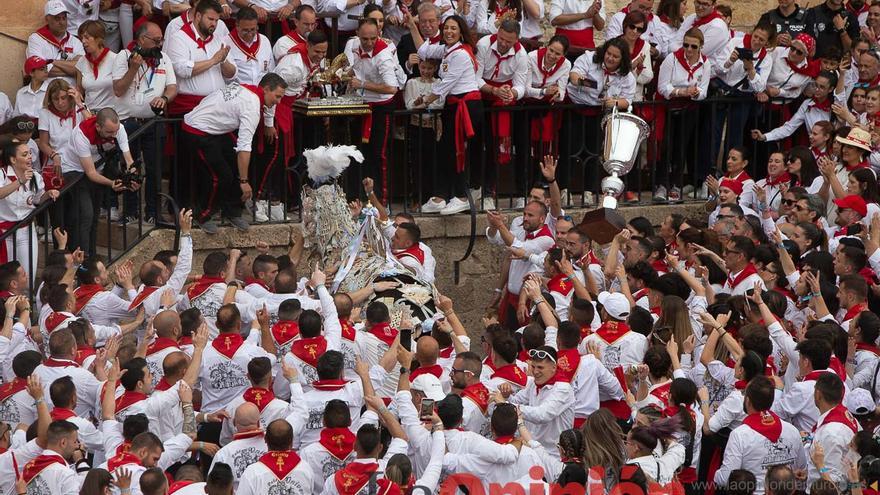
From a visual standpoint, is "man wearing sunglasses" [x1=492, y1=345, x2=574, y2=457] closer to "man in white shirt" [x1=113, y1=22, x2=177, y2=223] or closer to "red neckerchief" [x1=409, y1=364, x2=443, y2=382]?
"red neckerchief" [x1=409, y1=364, x2=443, y2=382]

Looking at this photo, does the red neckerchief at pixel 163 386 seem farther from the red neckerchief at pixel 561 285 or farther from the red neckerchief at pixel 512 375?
the red neckerchief at pixel 561 285

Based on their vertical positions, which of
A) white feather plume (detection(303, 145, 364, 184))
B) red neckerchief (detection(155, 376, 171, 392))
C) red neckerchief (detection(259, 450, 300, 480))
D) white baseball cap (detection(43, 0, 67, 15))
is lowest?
red neckerchief (detection(259, 450, 300, 480))

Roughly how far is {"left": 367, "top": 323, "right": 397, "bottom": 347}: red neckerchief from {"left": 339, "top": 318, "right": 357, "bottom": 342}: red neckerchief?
197mm

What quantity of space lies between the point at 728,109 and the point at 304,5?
14.9 ft

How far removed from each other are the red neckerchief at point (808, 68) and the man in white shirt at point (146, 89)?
630cm

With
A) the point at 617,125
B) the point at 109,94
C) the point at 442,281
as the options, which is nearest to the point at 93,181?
the point at 109,94

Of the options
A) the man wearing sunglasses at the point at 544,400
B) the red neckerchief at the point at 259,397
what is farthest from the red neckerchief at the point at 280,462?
the man wearing sunglasses at the point at 544,400

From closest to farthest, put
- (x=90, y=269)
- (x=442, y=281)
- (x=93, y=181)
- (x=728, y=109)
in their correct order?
(x=90, y=269) < (x=93, y=181) < (x=442, y=281) < (x=728, y=109)

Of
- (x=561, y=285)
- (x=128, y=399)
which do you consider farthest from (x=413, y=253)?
(x=128, y=399)

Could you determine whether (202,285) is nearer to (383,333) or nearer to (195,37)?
(383,333)

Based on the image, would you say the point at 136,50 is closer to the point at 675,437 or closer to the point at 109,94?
the point at 109,94

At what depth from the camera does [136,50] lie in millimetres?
13859

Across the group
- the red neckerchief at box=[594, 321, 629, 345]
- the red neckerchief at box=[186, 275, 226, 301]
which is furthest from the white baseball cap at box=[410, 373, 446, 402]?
the red neckerchief at box=[186, 275, 226, 301]

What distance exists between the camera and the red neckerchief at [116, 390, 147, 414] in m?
10.7
